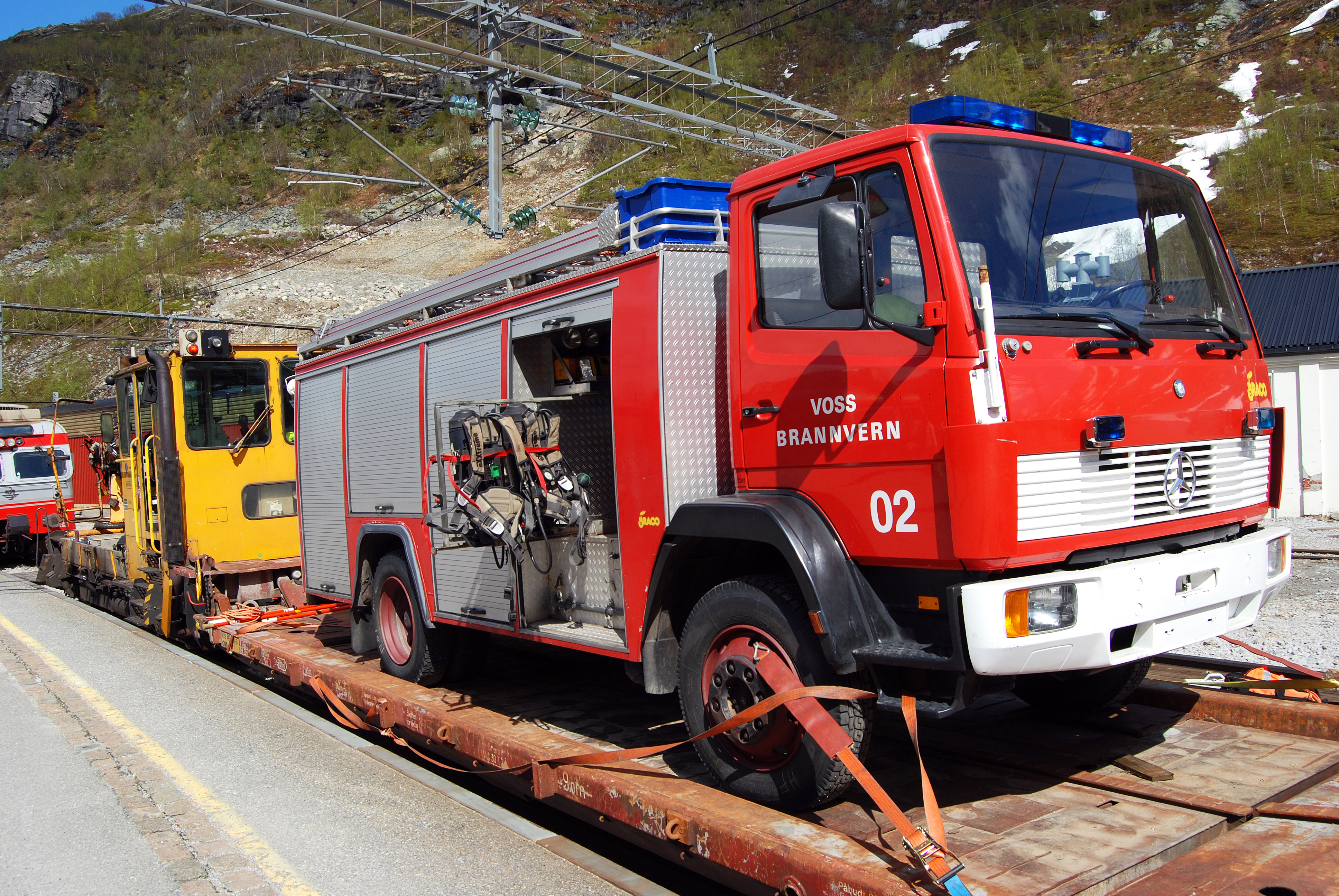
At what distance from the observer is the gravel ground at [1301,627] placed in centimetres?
754

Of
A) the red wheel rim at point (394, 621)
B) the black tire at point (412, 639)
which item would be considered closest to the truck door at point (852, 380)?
the black tire at point (412, 639)

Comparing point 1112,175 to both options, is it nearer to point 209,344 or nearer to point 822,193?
point 822,193

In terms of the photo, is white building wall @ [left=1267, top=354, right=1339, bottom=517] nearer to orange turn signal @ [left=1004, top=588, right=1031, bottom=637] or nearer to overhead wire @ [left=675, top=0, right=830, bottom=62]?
overhead wire @ [left=675, top=0, right=830, bottom=62]

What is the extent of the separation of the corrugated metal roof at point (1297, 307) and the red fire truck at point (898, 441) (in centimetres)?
1406

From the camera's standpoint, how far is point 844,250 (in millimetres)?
3887

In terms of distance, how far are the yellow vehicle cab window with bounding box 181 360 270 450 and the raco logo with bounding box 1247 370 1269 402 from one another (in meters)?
9.81

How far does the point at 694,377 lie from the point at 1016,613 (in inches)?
77.3

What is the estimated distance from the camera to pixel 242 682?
9.48 meters

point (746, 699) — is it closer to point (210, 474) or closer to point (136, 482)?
point (210, 474)

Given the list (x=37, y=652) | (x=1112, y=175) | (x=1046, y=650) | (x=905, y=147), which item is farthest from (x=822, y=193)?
(x=37, y=652)

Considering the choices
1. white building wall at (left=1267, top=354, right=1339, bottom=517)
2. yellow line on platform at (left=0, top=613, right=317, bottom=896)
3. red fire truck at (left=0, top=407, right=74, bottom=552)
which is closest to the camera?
yellow line on platform at (left=0, top=613, right=317, bottom=896)

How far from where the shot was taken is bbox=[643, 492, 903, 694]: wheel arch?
3844 mm

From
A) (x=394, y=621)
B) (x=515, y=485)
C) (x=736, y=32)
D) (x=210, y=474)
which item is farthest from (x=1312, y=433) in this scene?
(x=210, y=474)

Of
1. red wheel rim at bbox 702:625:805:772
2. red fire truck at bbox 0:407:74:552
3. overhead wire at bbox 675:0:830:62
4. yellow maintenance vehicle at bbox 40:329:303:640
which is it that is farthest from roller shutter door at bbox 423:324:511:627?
red fire truck at bbox 0:407:74:552
